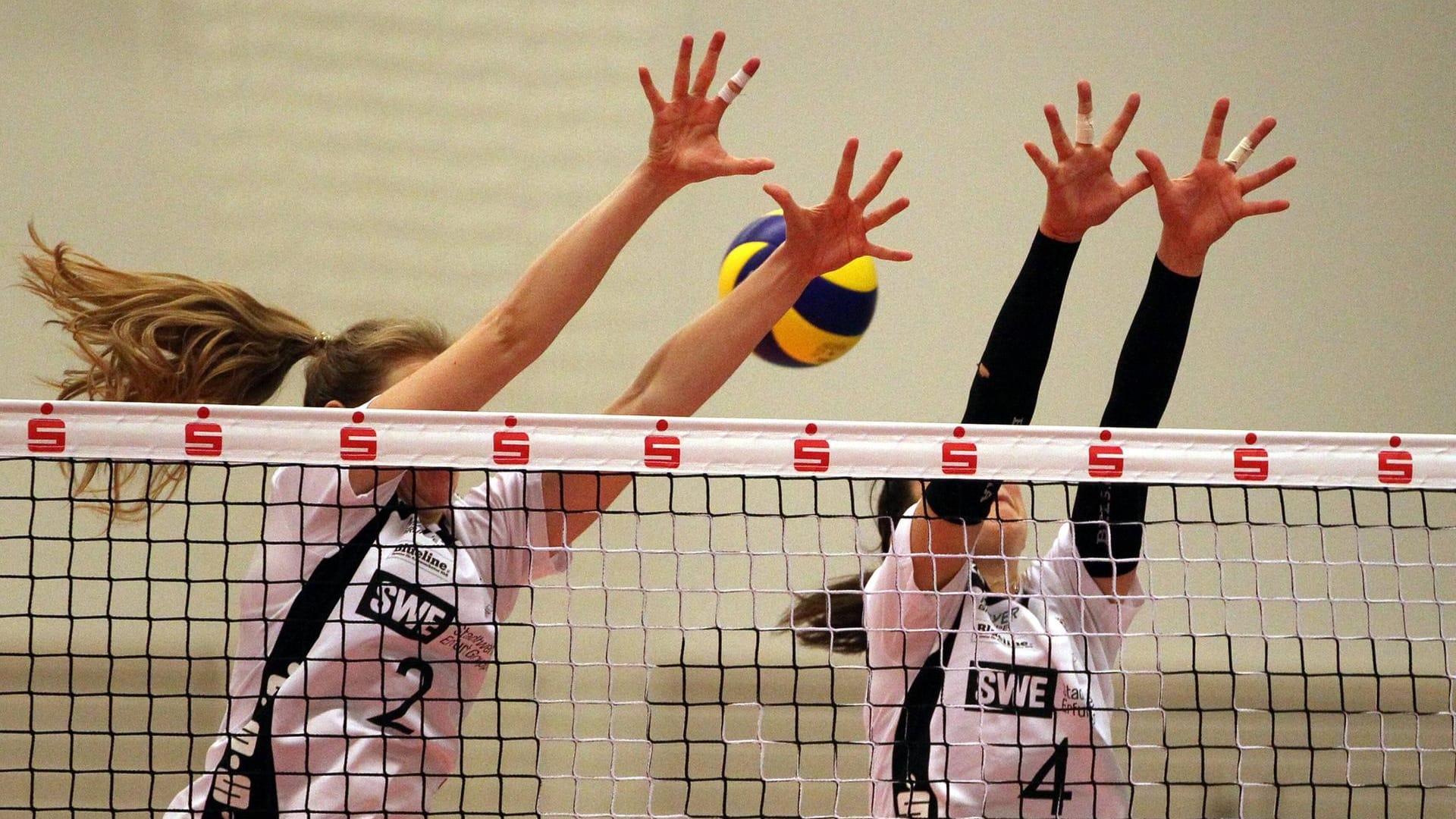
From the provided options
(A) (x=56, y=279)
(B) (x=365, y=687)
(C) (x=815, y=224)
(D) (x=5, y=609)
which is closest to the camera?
(B) (x=365, y=687)

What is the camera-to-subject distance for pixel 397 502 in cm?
194

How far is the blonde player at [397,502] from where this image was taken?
1.80 metres

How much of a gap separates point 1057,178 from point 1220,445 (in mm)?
473

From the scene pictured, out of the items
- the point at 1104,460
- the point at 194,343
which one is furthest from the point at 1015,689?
the point at 194,343

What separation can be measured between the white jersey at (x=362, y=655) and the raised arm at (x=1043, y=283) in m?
0.65

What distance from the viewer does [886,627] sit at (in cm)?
209

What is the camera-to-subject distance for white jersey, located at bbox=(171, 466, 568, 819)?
1783 mm

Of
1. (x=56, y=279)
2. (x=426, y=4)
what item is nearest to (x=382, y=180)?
(x=426, y=4)

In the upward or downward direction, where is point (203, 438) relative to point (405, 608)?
upward

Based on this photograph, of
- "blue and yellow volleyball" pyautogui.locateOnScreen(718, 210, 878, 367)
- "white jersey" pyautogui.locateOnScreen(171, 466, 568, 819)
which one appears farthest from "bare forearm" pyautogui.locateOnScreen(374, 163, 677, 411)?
"blue and yellow volleyball" pyautogui.locateOnScreen(718, 210, 878, 367)

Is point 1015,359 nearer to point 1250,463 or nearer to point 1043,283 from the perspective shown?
point 1043,283

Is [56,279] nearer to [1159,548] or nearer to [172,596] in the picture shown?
[172,596]

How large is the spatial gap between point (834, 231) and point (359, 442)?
80 cm

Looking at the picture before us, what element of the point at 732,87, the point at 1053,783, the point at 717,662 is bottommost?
the point at 1053,783
